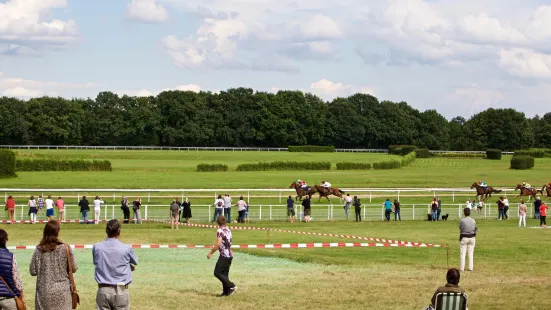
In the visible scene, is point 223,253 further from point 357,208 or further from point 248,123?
point 248,123

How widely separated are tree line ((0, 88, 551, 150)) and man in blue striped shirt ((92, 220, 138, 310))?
414 ft

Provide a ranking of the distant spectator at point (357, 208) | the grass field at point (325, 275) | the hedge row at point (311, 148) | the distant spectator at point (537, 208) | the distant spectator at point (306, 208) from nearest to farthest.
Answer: the grass field at point (325, 275)
the distant spectator at point (306, 208)
the distant spectator at point (357, 208)
the distant spectator at point (537, 208)
the hedge row at point (311, 148)

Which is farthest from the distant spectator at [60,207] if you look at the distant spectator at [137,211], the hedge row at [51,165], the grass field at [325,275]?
the hedge row at [51,165]

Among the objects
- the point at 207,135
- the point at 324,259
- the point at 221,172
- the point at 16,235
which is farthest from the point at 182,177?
the point at 207,135

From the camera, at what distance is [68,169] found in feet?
248

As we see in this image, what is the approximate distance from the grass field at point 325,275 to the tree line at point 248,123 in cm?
11201

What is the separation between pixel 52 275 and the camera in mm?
9766

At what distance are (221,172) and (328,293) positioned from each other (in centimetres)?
6237

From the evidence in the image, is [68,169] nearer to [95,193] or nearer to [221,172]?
[221,172]

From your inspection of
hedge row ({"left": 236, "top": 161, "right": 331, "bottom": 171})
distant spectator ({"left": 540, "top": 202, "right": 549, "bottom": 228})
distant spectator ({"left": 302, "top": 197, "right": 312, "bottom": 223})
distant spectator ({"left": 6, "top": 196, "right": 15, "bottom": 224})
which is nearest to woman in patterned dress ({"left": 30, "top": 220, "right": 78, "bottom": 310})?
distant spectator ({"left": 6, "top": 196, "right": 15, "bottom": 224})

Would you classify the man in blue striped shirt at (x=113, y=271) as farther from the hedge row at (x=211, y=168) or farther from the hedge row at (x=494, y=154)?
the hedge row at (x=494, y=154)

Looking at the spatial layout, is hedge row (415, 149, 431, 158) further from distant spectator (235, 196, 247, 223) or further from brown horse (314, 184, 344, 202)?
distant spectator (235, 196, 247, 223)

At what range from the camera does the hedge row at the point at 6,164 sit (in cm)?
6291

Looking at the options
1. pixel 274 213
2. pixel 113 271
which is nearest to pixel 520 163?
pixel 274 213
